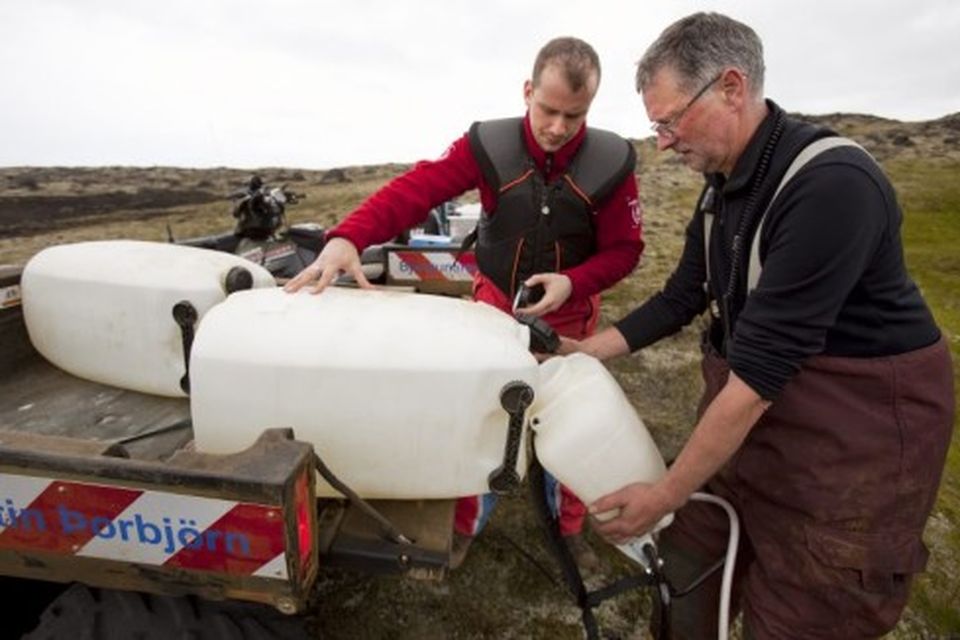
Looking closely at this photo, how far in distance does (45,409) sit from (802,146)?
2.88 meters

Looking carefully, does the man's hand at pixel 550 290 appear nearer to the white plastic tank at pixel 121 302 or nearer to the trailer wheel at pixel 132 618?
the white plastic tank at pixel 121 302

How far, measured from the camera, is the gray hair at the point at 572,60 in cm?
244

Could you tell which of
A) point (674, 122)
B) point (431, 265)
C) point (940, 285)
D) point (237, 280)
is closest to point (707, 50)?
point (674, 122)

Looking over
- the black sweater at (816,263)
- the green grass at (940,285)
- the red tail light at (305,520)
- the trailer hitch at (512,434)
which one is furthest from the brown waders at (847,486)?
the green grass at (940,285)

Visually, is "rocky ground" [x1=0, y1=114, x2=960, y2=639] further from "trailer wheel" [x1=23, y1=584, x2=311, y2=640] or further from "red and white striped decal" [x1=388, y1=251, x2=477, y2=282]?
"red and white striped decal" [x1=388, y1=251, x2=477, y2=282]

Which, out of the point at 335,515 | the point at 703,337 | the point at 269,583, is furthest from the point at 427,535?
the point at 703,337

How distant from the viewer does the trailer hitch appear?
167cm

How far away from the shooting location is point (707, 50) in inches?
64.7

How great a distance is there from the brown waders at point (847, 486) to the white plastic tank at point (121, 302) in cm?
200

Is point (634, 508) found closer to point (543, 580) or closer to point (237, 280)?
point (543, 580)

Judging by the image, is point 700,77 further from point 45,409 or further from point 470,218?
point 470,218

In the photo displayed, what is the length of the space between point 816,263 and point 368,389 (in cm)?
120

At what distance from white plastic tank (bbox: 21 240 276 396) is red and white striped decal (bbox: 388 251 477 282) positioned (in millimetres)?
2165

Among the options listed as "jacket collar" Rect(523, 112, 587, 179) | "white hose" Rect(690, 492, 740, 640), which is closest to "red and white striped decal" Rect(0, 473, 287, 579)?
"white hose" Rect(690, 492, 740, 640)
